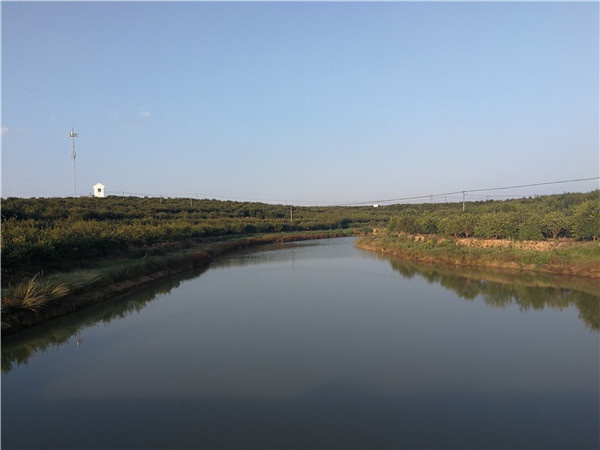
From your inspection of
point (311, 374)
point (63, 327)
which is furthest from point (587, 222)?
point (63, 327)

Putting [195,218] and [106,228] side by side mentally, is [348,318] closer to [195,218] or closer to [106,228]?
[106,228]

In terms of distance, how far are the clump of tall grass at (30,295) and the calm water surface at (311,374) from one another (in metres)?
0.75

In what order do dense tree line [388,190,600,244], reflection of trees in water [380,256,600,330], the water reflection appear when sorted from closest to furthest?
the water reflection
reflection of trees in water [380,256,600,330]
dense tree line [388,190,600,244]

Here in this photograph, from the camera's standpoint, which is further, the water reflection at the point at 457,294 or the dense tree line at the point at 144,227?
the dense tree line at the point at 144,227

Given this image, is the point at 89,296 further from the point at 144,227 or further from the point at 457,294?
A: the point at 144,227

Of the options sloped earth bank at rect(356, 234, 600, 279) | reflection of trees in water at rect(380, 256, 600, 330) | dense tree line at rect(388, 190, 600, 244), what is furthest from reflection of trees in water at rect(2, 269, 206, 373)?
dense tree line at rect(388, 190, 600, 244)

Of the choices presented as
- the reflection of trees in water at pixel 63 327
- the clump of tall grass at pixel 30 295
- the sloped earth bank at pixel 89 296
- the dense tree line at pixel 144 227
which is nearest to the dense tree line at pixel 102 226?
the dense tree line at pixel 144 227

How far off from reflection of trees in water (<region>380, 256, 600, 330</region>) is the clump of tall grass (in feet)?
44.3

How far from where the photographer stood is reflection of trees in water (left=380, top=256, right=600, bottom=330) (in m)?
13.8

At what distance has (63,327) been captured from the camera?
456 inches

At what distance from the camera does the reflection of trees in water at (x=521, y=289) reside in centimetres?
1380

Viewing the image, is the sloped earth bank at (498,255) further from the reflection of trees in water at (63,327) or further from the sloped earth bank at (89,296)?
the reflection of trees in water at (63,327)

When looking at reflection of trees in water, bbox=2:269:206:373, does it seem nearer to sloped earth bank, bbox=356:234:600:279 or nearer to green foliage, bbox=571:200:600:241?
sloped earth bank, bbox=356:234:600:279

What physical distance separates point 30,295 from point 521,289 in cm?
1669
